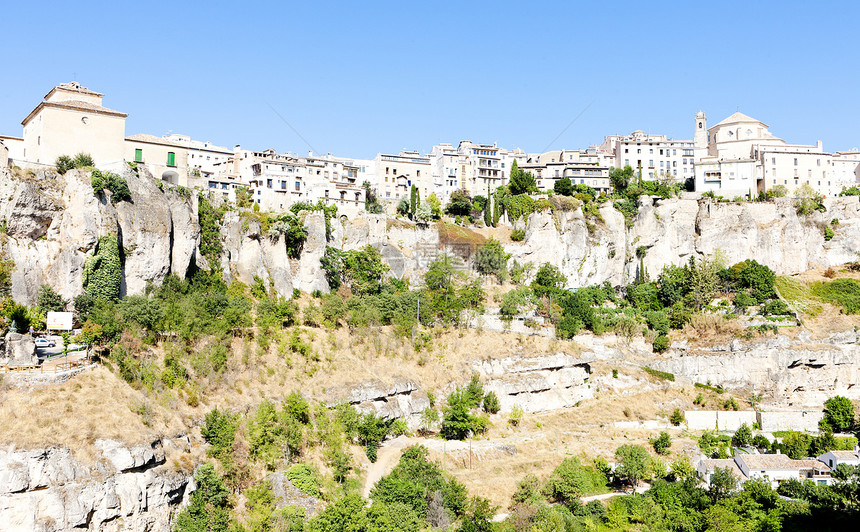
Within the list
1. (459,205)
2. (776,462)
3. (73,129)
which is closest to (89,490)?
(73,129)

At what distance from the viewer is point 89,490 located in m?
33.8

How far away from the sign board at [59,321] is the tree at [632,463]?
106 ft

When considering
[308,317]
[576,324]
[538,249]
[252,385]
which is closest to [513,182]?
[538,249]

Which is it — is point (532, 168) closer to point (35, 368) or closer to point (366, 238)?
point (366, 238)

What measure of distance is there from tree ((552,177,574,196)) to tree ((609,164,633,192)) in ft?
21.9

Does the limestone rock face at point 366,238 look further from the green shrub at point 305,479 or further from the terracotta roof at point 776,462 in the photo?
the terracotta roof at point 776,462

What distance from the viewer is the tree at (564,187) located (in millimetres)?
80250

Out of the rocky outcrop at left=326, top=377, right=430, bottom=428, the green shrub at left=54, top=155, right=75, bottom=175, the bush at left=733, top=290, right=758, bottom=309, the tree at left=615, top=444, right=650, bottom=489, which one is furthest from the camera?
the bush at left=733, top=290, right=758, bottom=309

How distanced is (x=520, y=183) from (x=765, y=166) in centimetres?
2696

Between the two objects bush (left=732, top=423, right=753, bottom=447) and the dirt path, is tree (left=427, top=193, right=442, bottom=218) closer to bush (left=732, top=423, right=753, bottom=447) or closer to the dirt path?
the dirt path

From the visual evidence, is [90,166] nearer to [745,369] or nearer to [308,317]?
[308,317]

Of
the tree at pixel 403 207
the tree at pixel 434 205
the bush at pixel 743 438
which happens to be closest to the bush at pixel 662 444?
the bush at pixel 743 438

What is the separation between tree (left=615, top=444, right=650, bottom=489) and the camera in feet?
152

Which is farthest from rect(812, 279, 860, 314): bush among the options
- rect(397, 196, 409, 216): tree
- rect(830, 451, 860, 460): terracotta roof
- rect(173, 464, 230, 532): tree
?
rect(173, 464, 230, 532): tree
